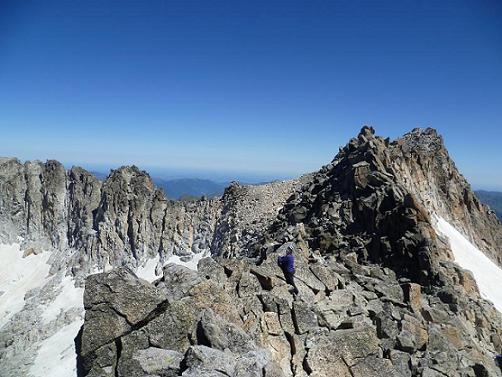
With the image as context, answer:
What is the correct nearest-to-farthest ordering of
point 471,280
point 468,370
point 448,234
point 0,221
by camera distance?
point 468,370 → point 471,280 → point 448,234 → point 0,221

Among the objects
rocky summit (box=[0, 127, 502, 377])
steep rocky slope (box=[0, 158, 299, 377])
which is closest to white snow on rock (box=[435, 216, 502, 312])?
rocky summit (box=[0, 127, 502, 377])

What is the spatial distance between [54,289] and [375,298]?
73521 mm

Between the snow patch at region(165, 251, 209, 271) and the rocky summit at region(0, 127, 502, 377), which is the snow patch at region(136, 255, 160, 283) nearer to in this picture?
the rocky summit at region(0, 127, 502, 377)

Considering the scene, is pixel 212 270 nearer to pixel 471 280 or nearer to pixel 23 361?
pixel 471 280

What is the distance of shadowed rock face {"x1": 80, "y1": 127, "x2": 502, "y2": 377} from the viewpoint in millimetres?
15227

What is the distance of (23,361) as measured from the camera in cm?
6288

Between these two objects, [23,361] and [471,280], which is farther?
[23,361]

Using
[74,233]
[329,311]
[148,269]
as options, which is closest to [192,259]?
[148,269]

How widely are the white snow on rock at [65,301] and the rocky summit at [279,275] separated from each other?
143 cm

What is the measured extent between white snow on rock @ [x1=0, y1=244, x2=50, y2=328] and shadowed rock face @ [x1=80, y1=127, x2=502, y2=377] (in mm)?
67447

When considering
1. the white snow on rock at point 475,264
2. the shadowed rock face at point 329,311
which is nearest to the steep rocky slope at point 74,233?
the shadowed rock face at point 329,311

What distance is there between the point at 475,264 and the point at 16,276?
8941cm

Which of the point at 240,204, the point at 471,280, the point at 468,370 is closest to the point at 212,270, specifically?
the point at 468,370

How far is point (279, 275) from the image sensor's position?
80.2 feet
